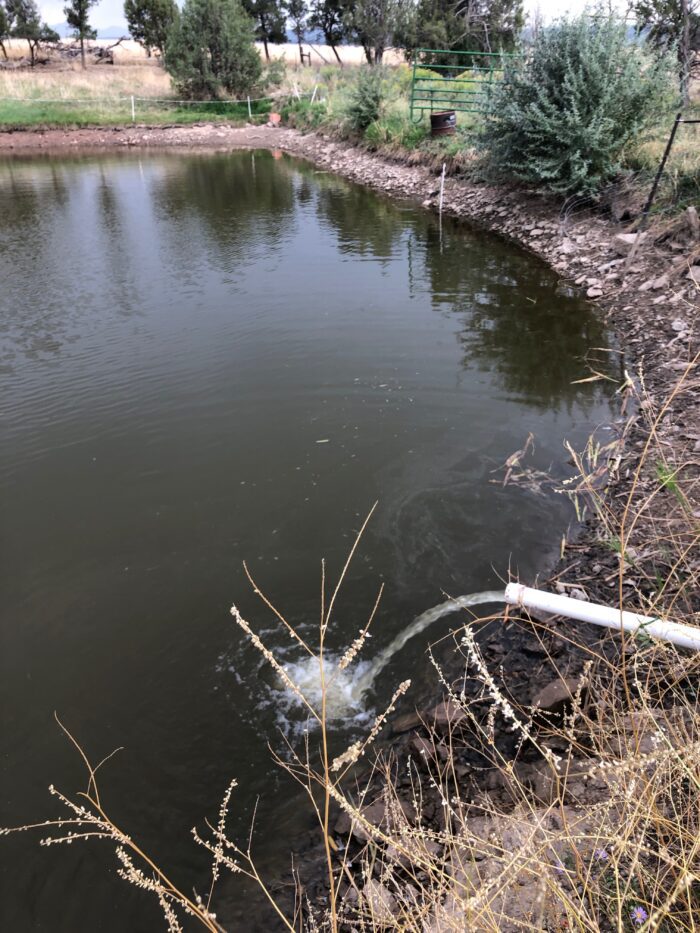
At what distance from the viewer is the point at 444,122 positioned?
47.8ft

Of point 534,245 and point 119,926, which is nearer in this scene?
point 119,926

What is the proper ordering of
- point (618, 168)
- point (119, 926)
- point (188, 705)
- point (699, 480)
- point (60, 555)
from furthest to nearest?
point (618, 168)
point (60, 555)
point (699, 480)
point (188, 705)
point (119, 926)

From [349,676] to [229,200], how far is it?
14.4 meters

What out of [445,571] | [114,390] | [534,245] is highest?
[534,245]

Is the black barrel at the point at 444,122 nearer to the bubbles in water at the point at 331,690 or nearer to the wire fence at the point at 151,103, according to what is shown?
the bubbles in water at the point at 331,690

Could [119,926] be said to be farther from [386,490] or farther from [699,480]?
[699,480]

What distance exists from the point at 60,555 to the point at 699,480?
4190 millimetres

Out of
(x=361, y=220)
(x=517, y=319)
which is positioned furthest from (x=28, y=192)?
(x=517, y=319)

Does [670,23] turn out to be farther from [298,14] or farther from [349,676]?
[298,14]

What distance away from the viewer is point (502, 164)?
1086cm

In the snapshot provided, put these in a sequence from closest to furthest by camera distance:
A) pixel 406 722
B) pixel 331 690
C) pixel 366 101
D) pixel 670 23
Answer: pixel 406 722
pixel 331 690
pixel 670 23
pixel 366 101

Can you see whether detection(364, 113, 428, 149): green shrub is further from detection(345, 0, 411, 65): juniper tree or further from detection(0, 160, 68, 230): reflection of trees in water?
detection(345, 0, 411, 65): juniper tree

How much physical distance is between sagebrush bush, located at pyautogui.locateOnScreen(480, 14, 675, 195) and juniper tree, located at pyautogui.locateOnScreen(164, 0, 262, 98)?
29.0 m

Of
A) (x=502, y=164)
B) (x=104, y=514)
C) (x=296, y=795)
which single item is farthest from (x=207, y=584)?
(x=502, y=164)
